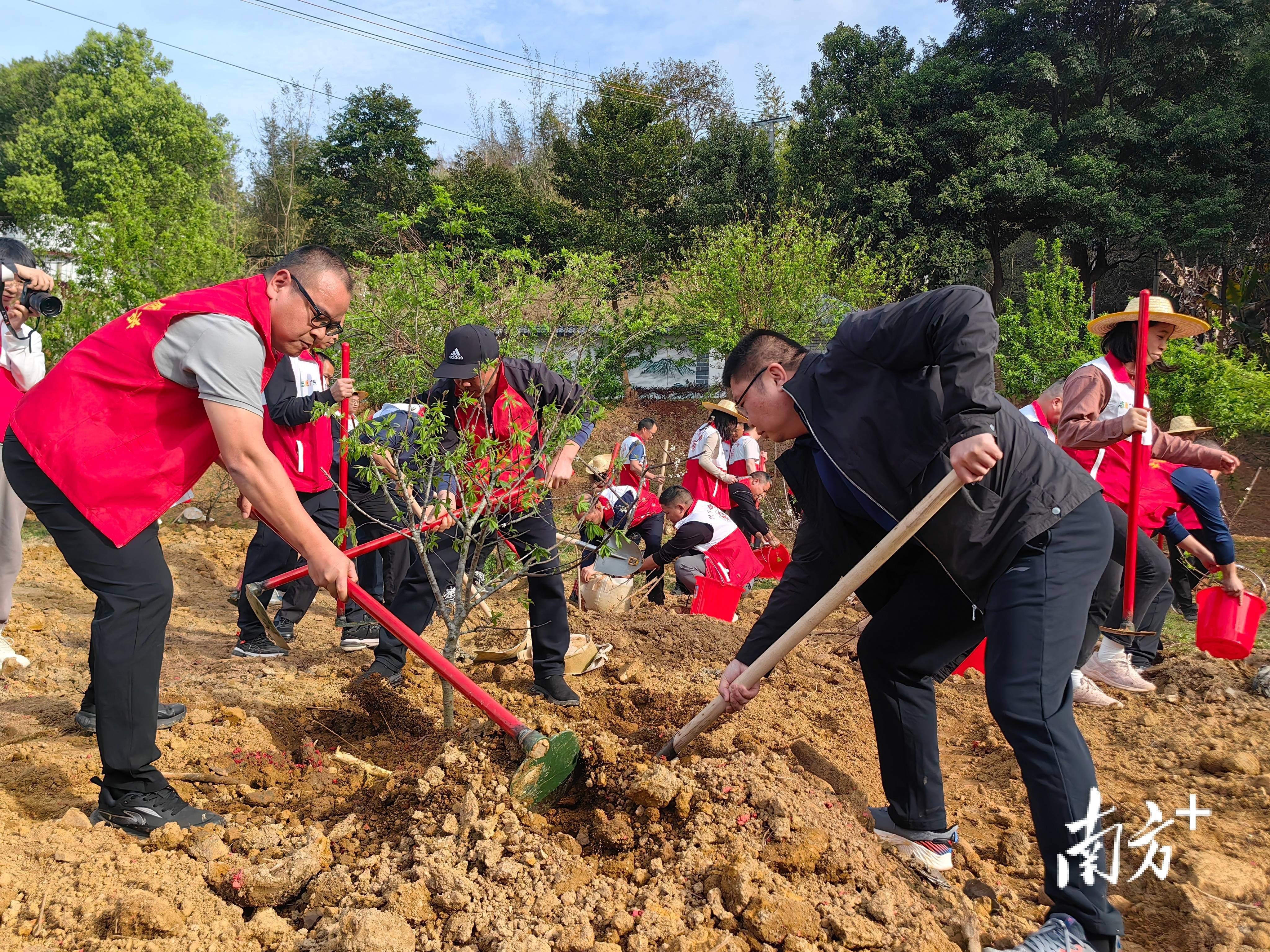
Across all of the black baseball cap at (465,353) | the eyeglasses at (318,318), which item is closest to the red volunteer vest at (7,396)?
the black baseball cap at (465,353)

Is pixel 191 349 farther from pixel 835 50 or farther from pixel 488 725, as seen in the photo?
pixel 835 50

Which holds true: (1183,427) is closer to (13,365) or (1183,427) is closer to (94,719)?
(94,719)

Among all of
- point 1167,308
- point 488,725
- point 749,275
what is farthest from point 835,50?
point 488,725

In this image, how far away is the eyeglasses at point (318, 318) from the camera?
2.75m

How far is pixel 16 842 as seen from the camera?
246cm

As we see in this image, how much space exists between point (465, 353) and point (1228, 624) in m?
4.28

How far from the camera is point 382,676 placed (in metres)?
4.10

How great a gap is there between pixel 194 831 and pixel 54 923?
461mm

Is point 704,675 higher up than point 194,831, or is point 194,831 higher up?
point 194,831

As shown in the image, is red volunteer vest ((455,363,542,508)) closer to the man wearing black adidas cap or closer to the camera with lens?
the man wearing black adidas cap

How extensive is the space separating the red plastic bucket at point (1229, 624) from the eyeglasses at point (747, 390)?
3.47m

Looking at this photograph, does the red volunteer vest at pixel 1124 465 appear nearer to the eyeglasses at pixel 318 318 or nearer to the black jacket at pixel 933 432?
the black jacket at pixel 933 432

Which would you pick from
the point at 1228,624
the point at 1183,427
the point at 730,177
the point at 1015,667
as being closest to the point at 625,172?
the point at 730,177

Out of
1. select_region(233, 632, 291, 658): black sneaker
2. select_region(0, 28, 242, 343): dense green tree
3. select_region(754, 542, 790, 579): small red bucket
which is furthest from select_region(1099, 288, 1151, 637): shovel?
select_region(0, 28, 242, 343): dense green tree
